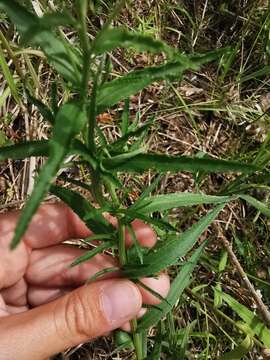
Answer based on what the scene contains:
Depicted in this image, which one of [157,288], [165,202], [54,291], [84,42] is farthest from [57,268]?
[84,42]

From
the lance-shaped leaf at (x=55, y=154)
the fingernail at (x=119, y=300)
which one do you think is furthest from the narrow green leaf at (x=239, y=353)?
the lance-shaped leaf at (x=55, y=154)

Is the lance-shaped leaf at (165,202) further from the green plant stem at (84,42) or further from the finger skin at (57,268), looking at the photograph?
the finger skin at (57,268)

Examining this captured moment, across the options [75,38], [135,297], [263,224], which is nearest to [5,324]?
[135,297]

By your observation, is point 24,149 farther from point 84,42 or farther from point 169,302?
point 169,302

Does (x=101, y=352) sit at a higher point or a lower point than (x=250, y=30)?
lower

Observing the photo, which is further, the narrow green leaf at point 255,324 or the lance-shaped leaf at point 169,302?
the narrow green leaf at point 255,324

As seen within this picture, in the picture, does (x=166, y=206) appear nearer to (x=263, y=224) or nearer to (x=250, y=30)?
(x=263, y=224)
